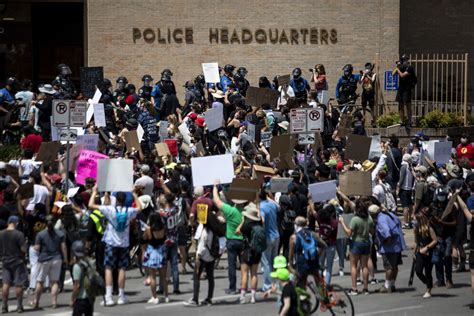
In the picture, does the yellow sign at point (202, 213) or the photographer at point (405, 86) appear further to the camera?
the photographer at point (405, 86)

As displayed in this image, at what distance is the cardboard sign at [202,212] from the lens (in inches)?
862

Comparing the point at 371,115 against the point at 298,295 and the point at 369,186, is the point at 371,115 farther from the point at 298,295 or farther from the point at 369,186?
the point at 298,295

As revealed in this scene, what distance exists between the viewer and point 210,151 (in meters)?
30.2

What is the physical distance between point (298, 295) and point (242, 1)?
72.3 ft

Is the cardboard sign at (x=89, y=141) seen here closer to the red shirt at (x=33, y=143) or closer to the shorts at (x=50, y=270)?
the red shirt at (x=33, y=143)

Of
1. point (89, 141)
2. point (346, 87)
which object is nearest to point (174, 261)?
point (89, 141)

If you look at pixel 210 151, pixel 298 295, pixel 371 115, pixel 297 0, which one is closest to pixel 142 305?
pixel 298 295

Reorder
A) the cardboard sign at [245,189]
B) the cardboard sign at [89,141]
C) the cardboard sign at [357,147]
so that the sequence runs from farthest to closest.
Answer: the cardboard sign at [357,147], the cardboard sign at [89,141], the cardboard sign at [245,189]

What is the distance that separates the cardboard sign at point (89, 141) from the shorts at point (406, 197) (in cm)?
653

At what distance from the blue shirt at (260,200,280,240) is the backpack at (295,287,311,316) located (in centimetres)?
422

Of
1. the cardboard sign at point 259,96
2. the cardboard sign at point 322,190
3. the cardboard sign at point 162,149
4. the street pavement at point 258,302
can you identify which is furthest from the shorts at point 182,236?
the cardboard sign at point 259,96

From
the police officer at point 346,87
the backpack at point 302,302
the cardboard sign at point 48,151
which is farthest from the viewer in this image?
the police officer at point 346,87

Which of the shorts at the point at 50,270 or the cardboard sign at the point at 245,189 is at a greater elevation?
the cardboard sign at the point at 245,189

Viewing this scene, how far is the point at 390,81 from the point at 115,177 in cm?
1589
